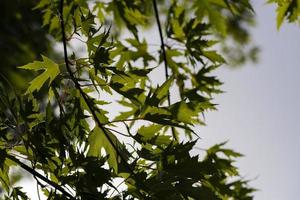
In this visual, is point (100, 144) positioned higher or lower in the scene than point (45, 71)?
lower

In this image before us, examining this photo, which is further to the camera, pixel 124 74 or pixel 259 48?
pixel 259 48

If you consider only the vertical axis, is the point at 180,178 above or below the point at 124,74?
below

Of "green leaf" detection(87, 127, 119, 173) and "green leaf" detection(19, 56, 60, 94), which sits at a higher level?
"green leaf" detection(19, 56, 60, 94)

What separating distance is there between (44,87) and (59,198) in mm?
366

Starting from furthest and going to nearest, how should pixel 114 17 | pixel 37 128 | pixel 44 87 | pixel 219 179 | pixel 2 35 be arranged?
1. pixel 2 35
2. pixel 114 17
3. pixel 219 179
4. pixel 44 87
5. pixel 37 128

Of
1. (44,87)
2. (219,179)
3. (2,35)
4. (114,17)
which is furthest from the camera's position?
(2,35)

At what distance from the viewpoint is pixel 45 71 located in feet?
3.88

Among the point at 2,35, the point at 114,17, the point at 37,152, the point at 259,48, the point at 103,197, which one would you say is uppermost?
the point at 2,35

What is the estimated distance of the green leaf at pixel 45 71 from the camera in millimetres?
1162

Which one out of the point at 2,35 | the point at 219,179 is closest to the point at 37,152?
the point at 219,179

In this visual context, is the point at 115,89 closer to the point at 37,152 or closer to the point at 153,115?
the point at 153,115

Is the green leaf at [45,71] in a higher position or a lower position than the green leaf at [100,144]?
higher

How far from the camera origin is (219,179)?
63.0 inches

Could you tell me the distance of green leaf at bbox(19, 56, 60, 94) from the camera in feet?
3.81
